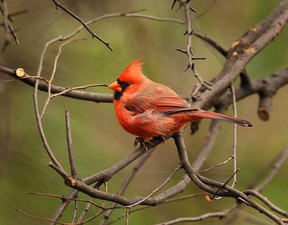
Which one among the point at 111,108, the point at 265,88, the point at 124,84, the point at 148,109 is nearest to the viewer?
the point at 148,109

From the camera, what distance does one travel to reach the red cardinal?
3.19m

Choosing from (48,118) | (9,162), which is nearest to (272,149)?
(48,118)

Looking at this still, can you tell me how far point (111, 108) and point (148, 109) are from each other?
1.06 meters

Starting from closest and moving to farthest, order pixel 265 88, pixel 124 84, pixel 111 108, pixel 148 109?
pixel 148 109 < pixel 124 84 < pixel 265 88 < pixel 111 108

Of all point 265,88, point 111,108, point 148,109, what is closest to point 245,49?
point 265,88

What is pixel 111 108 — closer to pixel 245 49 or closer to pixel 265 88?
pixel 265 88

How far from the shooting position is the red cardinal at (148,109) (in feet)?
10.5

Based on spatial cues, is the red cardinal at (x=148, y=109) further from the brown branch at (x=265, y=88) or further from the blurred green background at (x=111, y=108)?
the brown branch at (x=265, y=88)

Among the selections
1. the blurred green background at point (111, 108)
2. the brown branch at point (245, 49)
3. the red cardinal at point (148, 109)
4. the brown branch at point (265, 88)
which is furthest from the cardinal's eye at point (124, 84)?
the brown branch at point (265, 88)

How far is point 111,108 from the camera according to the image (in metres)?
4.50

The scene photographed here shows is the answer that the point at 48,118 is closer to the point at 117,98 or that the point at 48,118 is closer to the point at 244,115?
the point at 117,98

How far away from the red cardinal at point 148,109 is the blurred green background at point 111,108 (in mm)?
332

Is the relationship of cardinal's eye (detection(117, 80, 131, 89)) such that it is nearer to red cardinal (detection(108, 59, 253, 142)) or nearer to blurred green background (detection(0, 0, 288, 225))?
red cardinal (detection(108, 59, 253, 142))

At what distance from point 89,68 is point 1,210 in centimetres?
107
